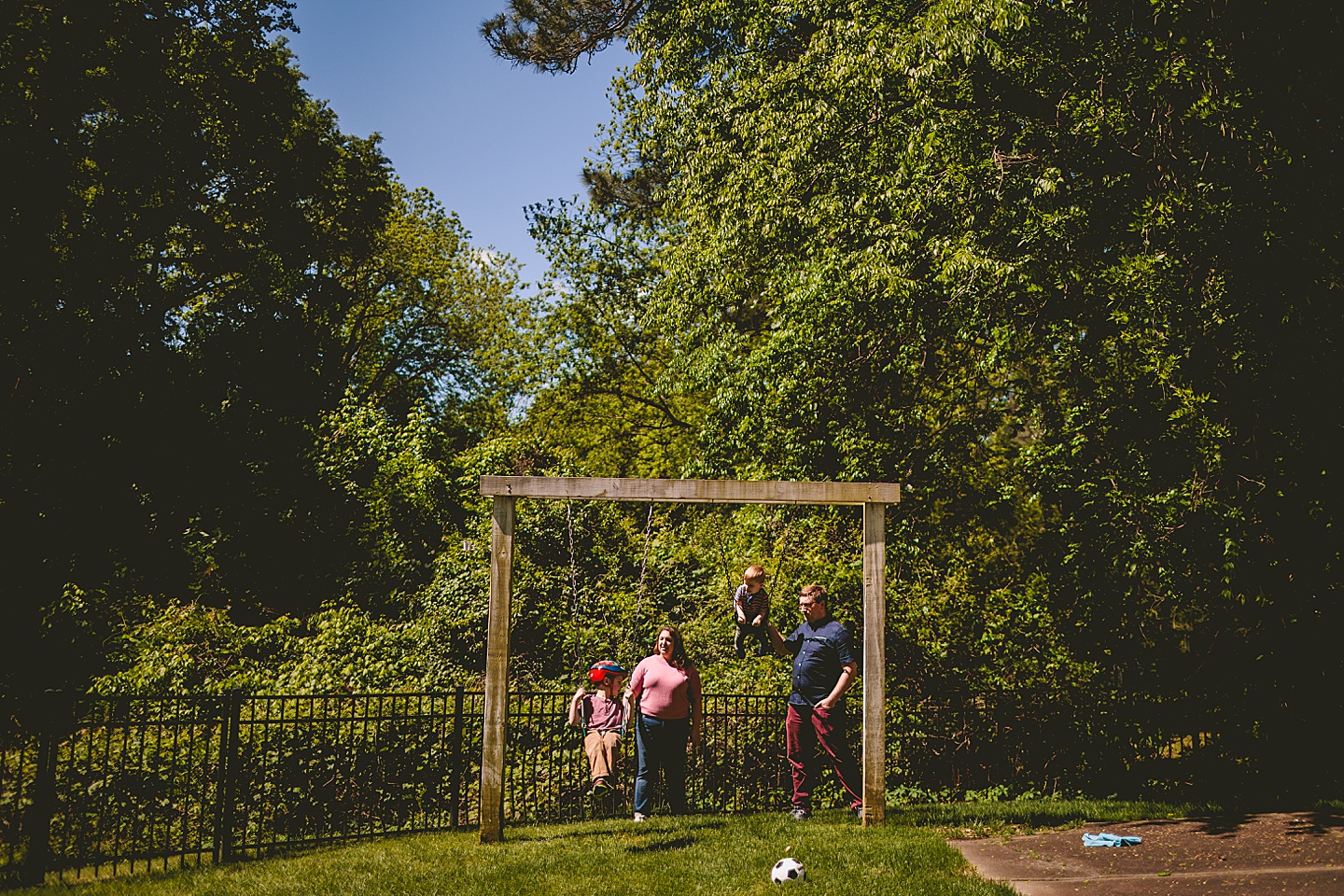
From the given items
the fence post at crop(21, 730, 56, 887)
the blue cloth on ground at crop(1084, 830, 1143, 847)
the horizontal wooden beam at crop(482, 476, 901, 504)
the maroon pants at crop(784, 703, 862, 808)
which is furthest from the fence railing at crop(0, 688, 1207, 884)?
the blue cloth on ground at crop(1084, 830, 1143, 847)

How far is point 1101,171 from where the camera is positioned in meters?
11.3

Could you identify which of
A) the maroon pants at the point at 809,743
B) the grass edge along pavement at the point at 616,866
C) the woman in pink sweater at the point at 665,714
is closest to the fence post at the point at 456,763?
the grass edge along pavement at the point at 616,866

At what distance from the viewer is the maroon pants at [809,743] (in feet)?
26.1

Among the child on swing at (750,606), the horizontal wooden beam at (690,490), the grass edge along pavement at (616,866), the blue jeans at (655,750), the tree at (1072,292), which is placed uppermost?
the tree at (1072,292)

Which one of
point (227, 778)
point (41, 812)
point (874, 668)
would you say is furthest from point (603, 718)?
point (41, 812)

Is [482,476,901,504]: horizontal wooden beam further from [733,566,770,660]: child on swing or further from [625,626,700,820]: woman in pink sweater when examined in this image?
[625,626,700,820]: woman in pink sweater

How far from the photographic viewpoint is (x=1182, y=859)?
6621mm

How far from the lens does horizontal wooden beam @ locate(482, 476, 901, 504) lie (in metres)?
7.82

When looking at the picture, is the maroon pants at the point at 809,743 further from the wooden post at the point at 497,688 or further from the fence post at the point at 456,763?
the fence post at the point at 456,763

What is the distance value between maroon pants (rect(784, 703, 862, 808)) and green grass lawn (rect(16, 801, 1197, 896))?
296 mm

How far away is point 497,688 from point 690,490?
7.73ft

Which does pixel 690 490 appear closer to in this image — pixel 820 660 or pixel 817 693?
pixel 820 660

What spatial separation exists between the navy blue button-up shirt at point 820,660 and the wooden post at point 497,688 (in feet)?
8.51

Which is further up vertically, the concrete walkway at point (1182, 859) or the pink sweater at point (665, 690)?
the pink sweater at point (665, 690)
